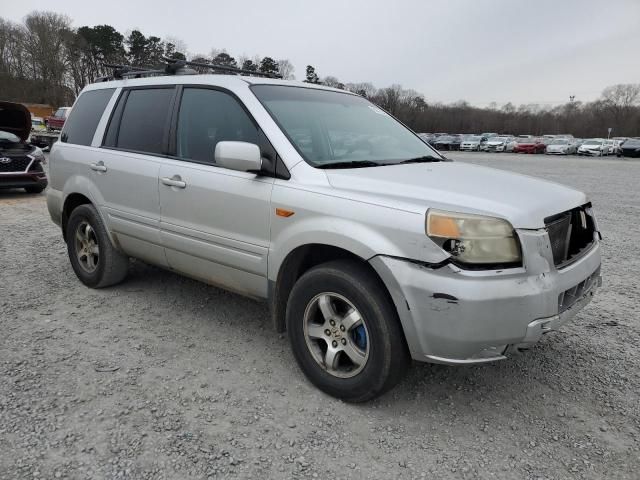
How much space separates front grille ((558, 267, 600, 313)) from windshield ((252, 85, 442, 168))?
1389mm

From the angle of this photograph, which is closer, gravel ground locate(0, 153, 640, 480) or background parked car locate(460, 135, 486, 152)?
gravel ground locate(0, 153, 640, 480)

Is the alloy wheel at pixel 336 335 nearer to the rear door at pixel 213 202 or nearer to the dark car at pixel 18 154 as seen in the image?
the rear door at pixel 213 202

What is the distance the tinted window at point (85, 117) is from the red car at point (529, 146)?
147ft

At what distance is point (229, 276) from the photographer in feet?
11.2

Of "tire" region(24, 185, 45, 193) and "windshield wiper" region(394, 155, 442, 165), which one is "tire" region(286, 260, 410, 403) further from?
"tire" region(24, 185, 45, 193)

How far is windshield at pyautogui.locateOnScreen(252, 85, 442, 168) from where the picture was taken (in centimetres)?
324

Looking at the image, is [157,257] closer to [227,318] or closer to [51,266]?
[227,318]

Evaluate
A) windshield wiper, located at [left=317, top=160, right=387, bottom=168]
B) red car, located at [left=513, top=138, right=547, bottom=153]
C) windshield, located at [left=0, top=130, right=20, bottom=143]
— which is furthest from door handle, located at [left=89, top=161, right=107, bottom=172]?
red car, located at [left=513, top=138, right=547, bottom=153]

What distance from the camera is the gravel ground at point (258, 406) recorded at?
7.84 feet

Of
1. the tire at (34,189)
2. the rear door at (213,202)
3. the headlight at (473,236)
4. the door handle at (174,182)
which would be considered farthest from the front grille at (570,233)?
the tire at (34,189)

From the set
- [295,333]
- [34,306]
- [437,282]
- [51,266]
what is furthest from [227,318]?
[51,266]

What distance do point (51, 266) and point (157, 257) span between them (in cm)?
221

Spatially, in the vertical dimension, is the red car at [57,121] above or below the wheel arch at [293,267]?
above

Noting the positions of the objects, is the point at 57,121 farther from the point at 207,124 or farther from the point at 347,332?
the point at 347,332
